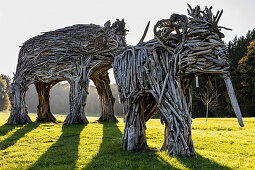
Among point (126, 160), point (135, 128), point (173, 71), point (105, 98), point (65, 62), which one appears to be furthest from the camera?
point (105, 98)

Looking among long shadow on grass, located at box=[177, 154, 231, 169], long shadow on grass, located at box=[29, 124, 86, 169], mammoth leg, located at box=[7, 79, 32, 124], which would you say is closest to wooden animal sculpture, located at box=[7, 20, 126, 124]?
mammoth leg, located at box=[7, 79, 32, 124]

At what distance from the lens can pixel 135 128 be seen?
20.9 feet

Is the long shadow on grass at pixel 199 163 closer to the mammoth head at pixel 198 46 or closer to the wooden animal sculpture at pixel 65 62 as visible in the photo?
the mammoth head at pixel 198 46

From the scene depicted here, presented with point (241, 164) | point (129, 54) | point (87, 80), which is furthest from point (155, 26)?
point (87, 80)

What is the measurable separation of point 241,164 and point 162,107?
2.48m

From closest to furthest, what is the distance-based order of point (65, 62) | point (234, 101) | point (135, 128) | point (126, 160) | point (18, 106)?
point (234, 101), point (126, 160), point (135, 128), point (65, 62), point (18, 106)

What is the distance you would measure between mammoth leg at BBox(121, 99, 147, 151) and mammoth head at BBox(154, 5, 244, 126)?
183 cm

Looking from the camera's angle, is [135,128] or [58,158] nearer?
[58,158]

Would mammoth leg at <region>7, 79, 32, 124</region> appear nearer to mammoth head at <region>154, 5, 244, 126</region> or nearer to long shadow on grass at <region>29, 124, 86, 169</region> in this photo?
long shadow on grass at <region>29, 124, 86, 169</region>

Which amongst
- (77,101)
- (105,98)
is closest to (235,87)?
(105,98)

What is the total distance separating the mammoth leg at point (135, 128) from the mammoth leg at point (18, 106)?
10687 millimetres

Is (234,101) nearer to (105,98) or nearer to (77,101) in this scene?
(77,101)

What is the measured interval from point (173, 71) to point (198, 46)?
3.13 feet

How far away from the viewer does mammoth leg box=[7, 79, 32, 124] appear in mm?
13938
